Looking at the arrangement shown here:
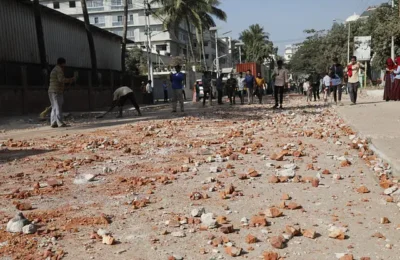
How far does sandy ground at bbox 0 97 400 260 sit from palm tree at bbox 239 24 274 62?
3156 inches

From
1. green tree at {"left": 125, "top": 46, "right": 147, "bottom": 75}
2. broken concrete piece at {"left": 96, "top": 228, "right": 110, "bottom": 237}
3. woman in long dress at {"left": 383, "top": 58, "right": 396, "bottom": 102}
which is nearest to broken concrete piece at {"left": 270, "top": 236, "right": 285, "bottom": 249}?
broken concrete piece at {"left": 96, "top": 228, "right": 110, "bottom": 237}

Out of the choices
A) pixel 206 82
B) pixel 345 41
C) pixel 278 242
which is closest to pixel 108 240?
pixel 278 242

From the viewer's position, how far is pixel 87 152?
721 cm

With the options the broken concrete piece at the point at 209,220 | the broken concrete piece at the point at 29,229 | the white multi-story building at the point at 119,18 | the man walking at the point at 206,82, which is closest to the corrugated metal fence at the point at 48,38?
the man walking at the point at 206,82

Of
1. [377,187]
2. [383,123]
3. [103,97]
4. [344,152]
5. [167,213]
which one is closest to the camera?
[167,213]

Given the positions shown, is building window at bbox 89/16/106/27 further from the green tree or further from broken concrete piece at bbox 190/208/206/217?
broken concrete piece at bbox 190/208/206/217

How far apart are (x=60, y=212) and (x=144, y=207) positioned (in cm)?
73

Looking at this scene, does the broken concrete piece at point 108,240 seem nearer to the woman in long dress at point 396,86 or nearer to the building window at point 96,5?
the woman in long dress at point 396,86

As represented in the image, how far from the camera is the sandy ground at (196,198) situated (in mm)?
3062

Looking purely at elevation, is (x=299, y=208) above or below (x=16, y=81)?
below

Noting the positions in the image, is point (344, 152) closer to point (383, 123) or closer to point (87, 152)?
point (383, 123)

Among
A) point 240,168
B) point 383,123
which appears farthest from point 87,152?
point 383,123

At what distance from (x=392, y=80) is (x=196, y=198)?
14453 millimetres

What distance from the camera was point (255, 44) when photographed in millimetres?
86500
